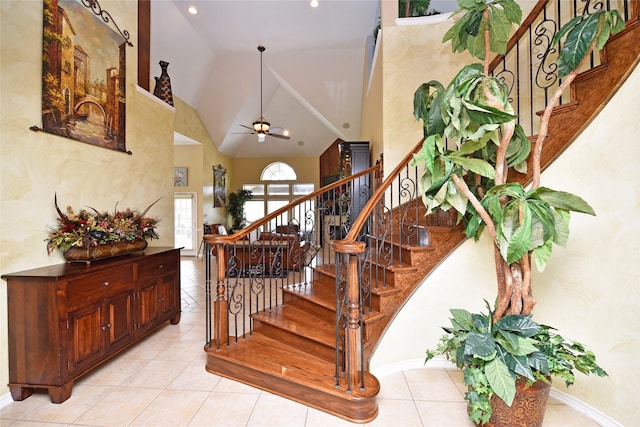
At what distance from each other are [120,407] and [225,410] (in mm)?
774

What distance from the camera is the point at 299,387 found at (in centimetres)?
210

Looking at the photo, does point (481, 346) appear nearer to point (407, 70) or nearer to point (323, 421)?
point (323, 421)

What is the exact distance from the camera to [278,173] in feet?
37.3

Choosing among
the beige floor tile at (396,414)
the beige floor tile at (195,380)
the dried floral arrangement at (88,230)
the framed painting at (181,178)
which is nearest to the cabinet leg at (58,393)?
the beige floor tile at (195,380)

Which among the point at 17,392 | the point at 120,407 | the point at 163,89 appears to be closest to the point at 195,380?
the point at 120,407

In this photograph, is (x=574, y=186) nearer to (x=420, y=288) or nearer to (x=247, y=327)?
(x=420, y=288)

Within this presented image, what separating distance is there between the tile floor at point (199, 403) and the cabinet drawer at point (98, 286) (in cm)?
70

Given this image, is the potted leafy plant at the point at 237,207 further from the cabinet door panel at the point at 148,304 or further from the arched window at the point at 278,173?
the cabinet door panel at the point at 148,304

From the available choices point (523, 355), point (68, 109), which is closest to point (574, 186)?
point (523, 355)

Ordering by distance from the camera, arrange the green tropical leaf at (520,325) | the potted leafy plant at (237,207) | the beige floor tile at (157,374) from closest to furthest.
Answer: the green tropical leaf at (520,325) < the beige floor tile at (157,374) < the potted leafy plant at (237,207)

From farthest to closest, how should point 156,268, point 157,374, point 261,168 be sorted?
point 261,168
point 156,268
point 157,374

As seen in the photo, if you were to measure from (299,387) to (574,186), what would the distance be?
2438mm

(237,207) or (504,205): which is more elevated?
(237,207)

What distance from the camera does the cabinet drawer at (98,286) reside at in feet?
7.18
